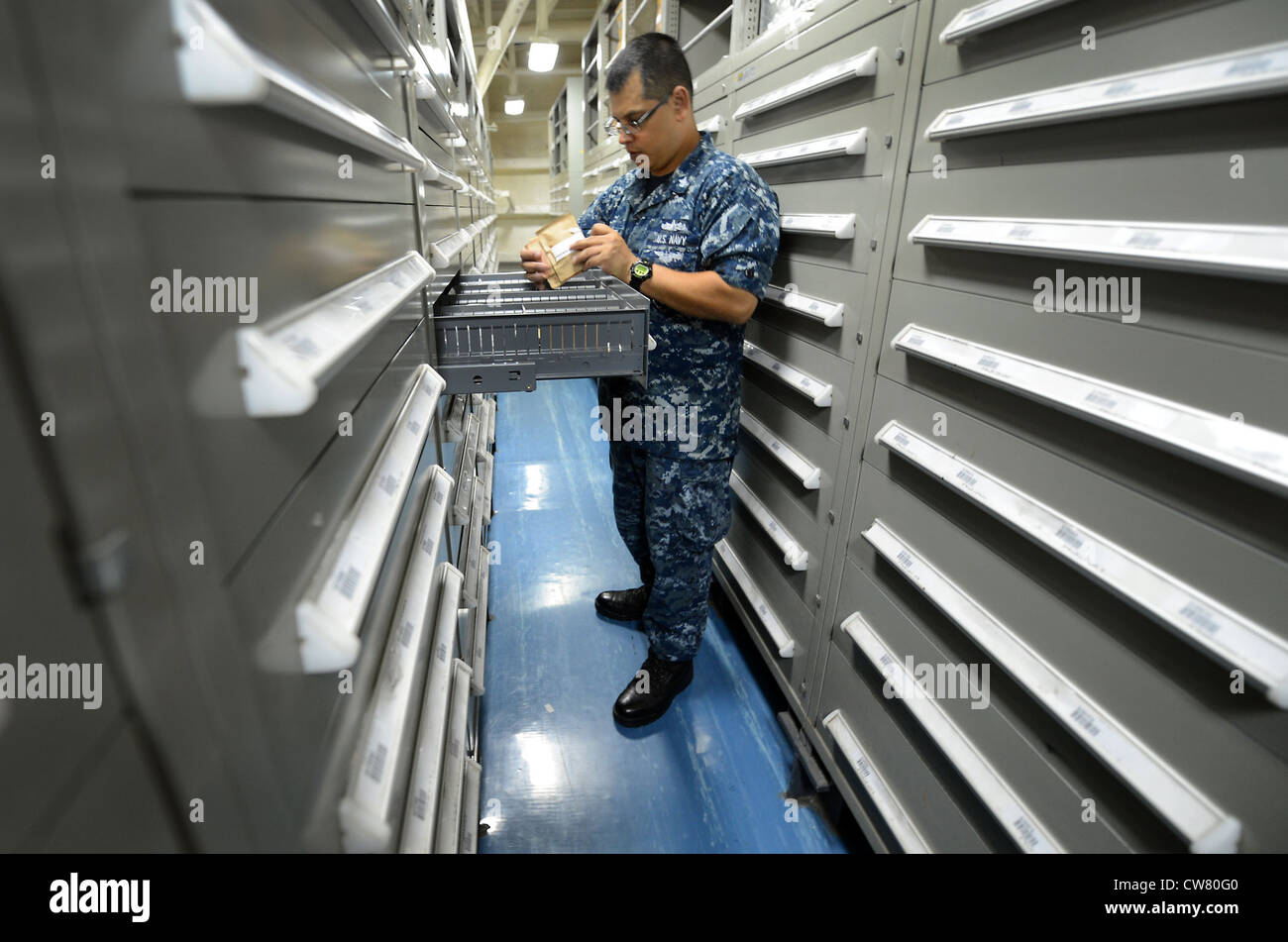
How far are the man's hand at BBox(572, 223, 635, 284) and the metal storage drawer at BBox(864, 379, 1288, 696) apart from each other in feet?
3.03

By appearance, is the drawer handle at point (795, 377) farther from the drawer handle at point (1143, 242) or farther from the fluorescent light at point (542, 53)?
the fluorescent light at point (542, 53)

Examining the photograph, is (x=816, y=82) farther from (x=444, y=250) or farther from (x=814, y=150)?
(x=444, y=250)

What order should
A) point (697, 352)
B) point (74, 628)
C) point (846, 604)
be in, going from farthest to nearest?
point (697, 352) → point (846, 604) → point (74, 628)

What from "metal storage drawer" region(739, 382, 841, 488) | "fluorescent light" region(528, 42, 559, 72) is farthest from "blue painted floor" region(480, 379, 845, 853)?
"fluorescent light" region(528, 42, 559, 72)

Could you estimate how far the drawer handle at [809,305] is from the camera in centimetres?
178

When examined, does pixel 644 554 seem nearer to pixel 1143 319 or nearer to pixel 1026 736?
pixel 1026 736

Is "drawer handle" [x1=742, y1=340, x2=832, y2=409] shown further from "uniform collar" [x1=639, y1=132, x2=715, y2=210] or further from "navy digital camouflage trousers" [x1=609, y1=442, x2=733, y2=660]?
"uniform collar" [x1=639, y1=132, x2=715, y2=210]

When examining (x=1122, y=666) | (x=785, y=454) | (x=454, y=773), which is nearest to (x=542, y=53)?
(x=785, y=454)

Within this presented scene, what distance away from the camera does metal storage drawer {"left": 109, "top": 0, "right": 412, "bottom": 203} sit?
42cm

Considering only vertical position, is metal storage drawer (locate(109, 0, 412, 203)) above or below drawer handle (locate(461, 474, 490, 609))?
above

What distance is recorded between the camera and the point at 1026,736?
1.19 m

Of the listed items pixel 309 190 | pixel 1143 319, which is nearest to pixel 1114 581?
pixel 1143 319

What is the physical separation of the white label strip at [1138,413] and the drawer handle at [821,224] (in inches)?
21.3
